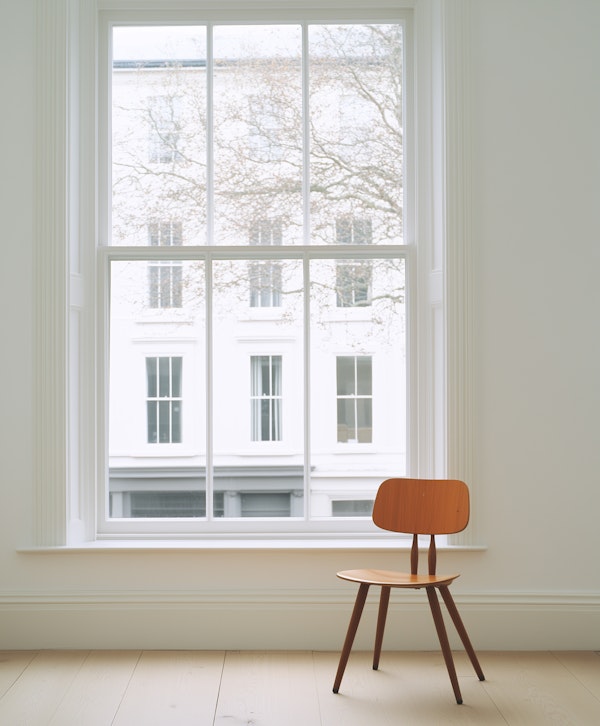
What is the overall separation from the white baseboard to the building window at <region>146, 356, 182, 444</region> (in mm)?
799

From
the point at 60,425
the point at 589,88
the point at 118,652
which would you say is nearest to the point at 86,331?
the point at 60,425

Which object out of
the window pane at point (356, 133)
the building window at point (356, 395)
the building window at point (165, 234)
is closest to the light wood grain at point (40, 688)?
the building window at point (356, 395)

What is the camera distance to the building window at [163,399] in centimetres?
433

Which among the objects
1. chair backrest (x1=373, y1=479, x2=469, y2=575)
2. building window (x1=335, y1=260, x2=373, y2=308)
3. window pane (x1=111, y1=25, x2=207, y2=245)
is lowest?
chair backrest (x1=373, y1=479, x2=469, y2=575)

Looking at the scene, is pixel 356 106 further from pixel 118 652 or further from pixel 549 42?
pixel 118 652

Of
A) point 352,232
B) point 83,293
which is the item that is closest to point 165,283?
point 83,293

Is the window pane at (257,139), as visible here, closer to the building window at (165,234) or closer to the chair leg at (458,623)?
the building window at (165,234)

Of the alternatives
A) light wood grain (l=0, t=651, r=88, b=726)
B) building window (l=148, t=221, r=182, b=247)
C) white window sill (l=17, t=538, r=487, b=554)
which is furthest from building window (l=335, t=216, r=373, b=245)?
light wood grain (l=0, t=651, r=88, b=726)

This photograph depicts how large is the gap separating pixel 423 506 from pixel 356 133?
1963 mm

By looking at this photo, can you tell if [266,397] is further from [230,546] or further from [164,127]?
[164,127]

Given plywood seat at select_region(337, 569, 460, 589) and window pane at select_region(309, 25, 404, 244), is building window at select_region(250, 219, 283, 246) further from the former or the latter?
plywood seat at select_region(337, 569, 460, 589)

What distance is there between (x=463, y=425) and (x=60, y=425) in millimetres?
1945

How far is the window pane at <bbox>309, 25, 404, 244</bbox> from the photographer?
4.39 metres

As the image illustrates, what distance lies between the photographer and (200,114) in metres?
4.39
